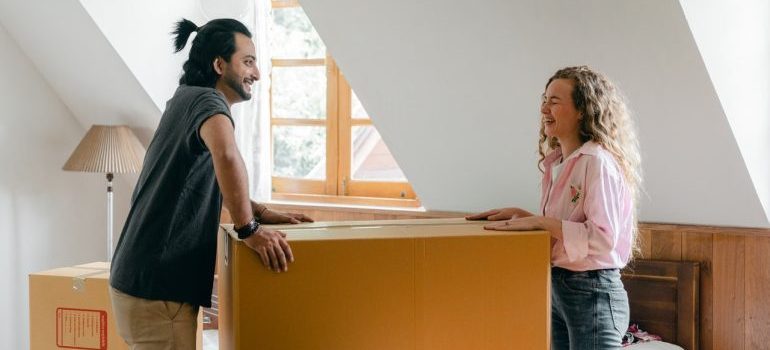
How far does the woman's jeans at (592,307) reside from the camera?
2.01 metres

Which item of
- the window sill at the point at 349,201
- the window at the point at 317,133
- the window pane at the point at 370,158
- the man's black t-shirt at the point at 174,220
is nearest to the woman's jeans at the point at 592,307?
the man's black t-shirt at the point at 174,220

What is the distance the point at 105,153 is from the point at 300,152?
0.89 meters

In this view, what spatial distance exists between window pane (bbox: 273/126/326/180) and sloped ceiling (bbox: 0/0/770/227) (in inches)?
28.2

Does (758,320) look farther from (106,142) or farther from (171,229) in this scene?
(106,142)

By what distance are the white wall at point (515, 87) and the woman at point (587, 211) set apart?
628 millimetres

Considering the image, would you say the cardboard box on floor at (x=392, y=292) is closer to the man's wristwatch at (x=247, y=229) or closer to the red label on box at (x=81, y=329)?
the man's wristwatch at (x=247, y=229)

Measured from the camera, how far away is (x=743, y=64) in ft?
9.38

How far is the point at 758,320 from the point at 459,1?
4.91 feet

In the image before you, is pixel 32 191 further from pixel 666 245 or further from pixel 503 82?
pixel 666 245

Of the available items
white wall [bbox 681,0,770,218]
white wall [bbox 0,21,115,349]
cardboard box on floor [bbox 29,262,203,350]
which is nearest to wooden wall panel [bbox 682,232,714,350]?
white wall [bbox 681,0,770,218]

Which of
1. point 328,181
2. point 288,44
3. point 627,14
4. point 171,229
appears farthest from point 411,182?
point 171,229

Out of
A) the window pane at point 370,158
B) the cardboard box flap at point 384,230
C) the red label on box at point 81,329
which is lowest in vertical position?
the red label on box at point 81,329

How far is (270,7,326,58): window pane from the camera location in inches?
170

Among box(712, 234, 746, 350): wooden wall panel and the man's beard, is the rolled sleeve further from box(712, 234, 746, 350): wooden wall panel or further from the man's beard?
box(712, 234, 746, 350): wooden wall panel
